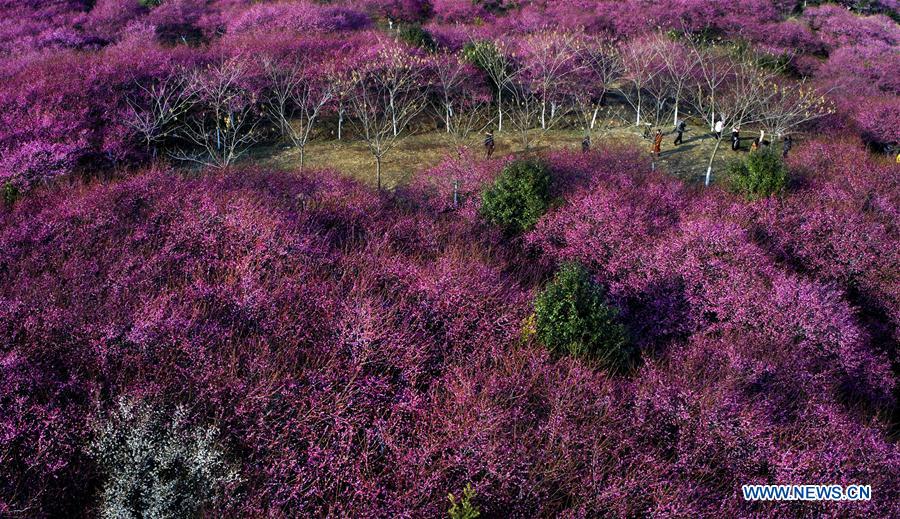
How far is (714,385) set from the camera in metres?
12.1

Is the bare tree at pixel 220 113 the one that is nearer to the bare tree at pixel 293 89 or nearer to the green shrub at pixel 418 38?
the bare tree at pixel 293 89

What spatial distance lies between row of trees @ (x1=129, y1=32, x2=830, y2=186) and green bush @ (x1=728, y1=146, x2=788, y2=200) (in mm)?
5594

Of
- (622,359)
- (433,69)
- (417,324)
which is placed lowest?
(622,359)

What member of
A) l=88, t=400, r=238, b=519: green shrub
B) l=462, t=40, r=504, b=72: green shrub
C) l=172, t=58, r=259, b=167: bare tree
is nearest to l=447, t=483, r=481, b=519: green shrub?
l=88, t=400, r=238, b=519: green shrub

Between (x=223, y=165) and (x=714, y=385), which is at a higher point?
(x=223, y=165)

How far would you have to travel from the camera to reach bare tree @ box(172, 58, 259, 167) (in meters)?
26.8

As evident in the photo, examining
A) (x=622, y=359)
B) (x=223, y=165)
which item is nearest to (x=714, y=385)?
(x=622, y=359)

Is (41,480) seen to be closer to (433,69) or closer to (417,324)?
(417,324)

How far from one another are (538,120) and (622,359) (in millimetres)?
22613

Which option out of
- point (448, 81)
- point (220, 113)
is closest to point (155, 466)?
point (220, 113)

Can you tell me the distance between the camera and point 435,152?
95.0 ft

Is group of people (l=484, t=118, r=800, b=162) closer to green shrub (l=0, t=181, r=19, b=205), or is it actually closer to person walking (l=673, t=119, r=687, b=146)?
person walking (l=673, t=119, r=687, b=146)

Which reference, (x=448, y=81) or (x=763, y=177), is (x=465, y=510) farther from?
(x=448, y=81)

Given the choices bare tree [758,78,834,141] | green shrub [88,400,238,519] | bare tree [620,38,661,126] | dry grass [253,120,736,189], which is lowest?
dry grass [253,120,736,189]
